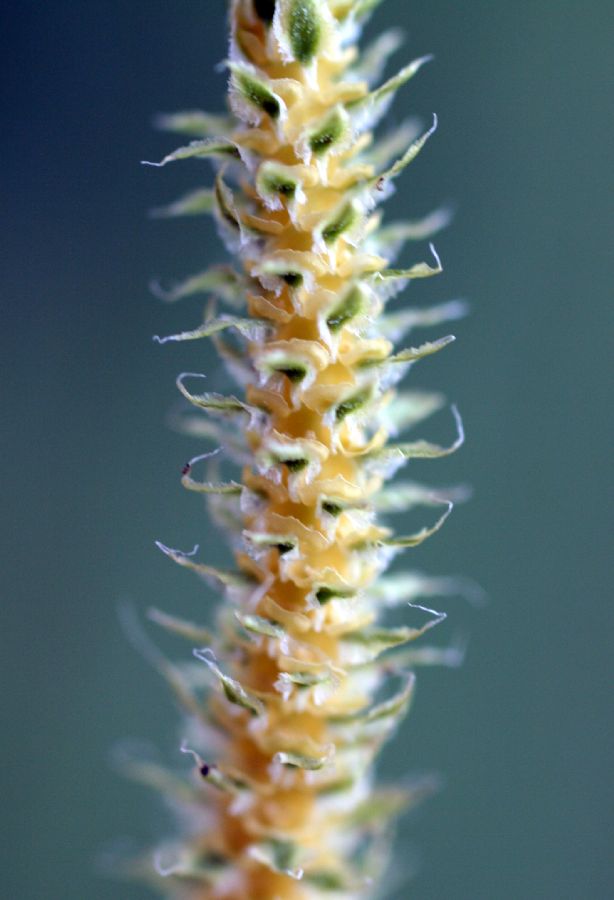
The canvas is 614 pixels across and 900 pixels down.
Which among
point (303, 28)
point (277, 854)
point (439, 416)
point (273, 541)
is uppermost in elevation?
point (439, 416)

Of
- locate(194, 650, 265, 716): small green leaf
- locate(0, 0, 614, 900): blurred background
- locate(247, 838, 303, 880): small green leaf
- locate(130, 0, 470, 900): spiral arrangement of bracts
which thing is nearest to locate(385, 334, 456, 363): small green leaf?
locate(130, 0, 470, 900): spiral arrangement of bracts

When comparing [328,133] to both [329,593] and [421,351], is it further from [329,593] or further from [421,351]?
[329,593]

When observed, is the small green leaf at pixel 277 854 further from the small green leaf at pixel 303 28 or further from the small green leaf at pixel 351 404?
the small green leaf at pixel 303 28

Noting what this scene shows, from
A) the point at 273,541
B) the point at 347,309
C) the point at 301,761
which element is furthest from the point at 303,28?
the point at 301,761

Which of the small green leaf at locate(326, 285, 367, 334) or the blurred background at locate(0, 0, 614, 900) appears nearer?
the small green leaf at locate(326, 285, 367, 334)

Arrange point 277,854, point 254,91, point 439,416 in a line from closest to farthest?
point 254,91 < point 277,854 < point 439,416

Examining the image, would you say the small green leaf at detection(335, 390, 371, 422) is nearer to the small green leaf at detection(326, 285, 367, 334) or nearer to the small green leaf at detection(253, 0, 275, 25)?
the small green leaf at detection(326, 285, 367, 334)
